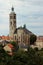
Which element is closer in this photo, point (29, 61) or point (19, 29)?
point (29, 61)

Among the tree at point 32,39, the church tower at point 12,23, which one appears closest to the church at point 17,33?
the church tower at point 12,23

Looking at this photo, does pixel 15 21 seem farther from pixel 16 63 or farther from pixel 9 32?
pixel 16 63

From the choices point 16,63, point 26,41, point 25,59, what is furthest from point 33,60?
point 26,41

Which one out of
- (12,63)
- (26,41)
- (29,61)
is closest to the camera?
(12,63)

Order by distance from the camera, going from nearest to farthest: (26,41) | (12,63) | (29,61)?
(12,63), (29,61), (26,41)

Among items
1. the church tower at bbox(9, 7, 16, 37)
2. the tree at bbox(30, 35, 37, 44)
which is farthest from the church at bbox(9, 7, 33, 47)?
the tree at bbox(30, 35, 37, 44)

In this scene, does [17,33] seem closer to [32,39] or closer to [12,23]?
[12,23]

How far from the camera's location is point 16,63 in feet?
122

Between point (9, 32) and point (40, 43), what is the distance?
9.38 metres

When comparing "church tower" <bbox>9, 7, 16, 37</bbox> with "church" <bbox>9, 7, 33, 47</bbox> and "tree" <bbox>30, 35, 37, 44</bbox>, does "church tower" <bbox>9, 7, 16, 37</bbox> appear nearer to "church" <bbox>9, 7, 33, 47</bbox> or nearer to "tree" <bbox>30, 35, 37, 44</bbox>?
"church" <bbox>9, 7, 33, 47</bbox>

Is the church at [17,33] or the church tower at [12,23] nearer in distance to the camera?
the church at [17,33]

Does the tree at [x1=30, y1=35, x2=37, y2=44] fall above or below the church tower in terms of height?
below

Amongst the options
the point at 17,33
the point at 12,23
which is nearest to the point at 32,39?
the point at 17,33

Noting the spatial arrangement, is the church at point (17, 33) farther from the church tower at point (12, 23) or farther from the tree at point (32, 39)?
the tree at point (32, 39)
